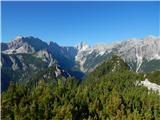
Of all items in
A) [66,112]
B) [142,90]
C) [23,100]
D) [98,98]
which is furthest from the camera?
[142,90]

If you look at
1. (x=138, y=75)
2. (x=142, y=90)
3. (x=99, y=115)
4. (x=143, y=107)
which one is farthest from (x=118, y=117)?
(x=138, y=75)

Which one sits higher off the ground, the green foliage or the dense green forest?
the green foliage

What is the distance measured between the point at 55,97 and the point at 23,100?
11.1m

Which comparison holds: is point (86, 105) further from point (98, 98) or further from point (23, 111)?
point (23, 111)

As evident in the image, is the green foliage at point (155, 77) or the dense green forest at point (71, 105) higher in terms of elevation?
the green foliage at point (155, 77)

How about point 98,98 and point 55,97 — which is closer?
point 55,97

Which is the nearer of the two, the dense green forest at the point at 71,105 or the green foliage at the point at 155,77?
the dense green forest at the point at 71,105

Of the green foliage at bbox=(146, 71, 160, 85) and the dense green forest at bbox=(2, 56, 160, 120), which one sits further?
the green foliage at bbox=(146, 71, 160, 85)

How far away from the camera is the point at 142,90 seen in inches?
5472

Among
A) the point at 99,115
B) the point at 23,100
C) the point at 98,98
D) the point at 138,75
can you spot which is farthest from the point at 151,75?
the point at 23,100

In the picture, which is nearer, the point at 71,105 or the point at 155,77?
the point at 71,105

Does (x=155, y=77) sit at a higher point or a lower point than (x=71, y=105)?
higher

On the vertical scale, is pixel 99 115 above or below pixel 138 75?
below

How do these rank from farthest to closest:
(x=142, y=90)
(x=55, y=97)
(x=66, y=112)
Answer: (x=142, y=90) < (x=55, y=97) < (x=66, y=112)
